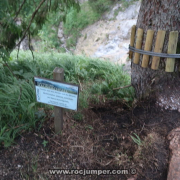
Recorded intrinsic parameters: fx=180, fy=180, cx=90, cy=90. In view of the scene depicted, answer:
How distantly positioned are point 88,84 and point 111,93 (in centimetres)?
58

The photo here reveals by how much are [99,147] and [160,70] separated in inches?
42.5

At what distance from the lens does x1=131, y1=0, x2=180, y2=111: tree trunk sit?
182 centimetres

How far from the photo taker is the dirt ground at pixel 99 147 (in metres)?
1.65

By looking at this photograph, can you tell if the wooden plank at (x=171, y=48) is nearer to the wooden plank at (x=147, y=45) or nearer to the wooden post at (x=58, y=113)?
the wooden plank at (x=147, y=45)

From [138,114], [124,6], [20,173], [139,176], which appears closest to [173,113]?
[138,114]

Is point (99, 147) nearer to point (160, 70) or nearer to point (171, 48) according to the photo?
point (160, 70)

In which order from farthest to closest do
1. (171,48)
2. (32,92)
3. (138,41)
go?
(32,92)
(138,41)
(171,48)

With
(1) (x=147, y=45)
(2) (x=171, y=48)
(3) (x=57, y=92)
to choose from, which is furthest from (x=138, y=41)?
(3) (x=57, y=92)

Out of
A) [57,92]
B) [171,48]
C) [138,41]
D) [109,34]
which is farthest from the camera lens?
[109,34]

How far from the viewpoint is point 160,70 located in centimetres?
202

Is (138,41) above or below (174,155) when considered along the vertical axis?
above

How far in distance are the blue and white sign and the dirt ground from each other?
0.46 m

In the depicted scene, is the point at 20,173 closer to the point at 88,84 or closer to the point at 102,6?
the point at 88,84

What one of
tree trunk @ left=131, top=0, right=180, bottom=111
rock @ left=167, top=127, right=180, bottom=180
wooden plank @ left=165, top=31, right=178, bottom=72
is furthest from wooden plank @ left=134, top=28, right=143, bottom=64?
rock @ left=167, top=127, right=180, bottom=180
